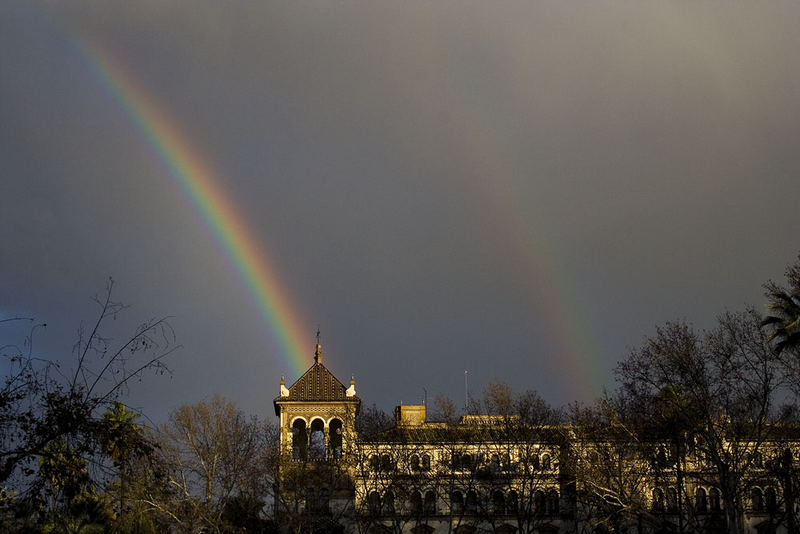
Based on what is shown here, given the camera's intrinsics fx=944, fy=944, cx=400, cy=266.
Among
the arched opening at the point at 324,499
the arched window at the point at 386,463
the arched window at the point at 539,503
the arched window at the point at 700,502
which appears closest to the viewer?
the arched window at the point at 700,502

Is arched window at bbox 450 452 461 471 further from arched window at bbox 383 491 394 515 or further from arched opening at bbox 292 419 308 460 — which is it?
arched opening at bbox 292 419 308 460

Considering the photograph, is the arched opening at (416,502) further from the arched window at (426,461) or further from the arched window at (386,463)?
A: the arched window at (386,463)

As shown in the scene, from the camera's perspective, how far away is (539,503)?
77.9 meters

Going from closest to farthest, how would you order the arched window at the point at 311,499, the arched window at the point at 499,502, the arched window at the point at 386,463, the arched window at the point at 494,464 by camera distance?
1. the arched window at the point at 311,499
2. the arched window at the point at 494,464
3. the arched window at the point at 386,463
4. the arched window at the point at 499,502

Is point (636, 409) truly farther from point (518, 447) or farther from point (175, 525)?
point (175, 525)

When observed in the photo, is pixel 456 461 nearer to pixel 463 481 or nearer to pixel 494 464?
pixel 463 481

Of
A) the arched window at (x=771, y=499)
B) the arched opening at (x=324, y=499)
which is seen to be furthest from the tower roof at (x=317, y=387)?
the arched window at (x=771, y=499)

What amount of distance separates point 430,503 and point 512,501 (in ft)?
24.4

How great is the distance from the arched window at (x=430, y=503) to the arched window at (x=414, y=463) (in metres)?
2.25

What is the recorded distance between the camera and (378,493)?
7231 centimetres

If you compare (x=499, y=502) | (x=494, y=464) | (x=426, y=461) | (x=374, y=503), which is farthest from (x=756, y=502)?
(x=374, y=503)

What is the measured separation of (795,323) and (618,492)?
13.9 m

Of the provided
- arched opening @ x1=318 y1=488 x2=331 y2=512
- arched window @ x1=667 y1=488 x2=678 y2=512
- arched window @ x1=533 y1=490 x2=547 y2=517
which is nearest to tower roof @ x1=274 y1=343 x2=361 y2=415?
arched opening @ x1=318 y1=488 x2=331 y2=512

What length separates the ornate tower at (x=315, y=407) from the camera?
84.2 meters
